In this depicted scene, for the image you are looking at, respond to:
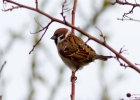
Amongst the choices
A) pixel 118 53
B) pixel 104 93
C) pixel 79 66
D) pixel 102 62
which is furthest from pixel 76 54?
pixel 118 53

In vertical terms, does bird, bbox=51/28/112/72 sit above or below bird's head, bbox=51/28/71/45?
below

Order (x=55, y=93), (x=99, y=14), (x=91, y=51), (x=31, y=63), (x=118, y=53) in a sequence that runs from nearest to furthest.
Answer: (x=118, y=53)
(x=55, y=93)
(x=31, y=63)
(x=99, y=14)
(x=91, y=51)

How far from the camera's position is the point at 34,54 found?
4.02 meters

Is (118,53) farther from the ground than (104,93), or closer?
closer

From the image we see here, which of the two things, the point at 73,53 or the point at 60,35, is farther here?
the point at 73,53

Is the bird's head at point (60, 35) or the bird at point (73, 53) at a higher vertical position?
the bird's head at point (60, 35)

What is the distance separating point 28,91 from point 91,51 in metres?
1.42

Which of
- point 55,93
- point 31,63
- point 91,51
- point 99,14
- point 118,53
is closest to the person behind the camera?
point 118,53

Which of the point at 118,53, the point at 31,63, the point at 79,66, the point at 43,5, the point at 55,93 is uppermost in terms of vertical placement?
the point at 43,5

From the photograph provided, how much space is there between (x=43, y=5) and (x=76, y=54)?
3.75 ft

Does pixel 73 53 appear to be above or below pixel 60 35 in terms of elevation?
below

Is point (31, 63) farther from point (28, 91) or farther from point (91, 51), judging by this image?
point (91, 51)

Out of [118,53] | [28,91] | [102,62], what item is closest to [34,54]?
[28,91]

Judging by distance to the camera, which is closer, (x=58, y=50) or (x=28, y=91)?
(x=28, y=91)
